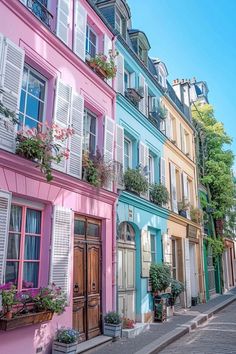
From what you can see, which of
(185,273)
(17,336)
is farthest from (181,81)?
(17,336)

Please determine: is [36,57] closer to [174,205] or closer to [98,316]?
[98,316]

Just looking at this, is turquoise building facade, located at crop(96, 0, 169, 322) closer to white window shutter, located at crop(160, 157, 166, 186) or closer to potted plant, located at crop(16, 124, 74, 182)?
white window shutter, located at crop(160, 157, 166, 186)

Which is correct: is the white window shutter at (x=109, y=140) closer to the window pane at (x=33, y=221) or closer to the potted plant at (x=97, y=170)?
the potted plant at (x=97, y=170)

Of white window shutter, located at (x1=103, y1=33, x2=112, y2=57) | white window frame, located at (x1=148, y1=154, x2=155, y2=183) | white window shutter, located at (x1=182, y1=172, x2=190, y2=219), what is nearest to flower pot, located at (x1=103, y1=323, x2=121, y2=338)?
white window frame, located at (x1=148, y1=154, x2=155, y2=183)

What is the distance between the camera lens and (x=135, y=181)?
1013 cm

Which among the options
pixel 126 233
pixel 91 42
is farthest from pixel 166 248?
pixel 91 42

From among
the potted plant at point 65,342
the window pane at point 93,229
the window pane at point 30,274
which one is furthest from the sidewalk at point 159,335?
the window pane at point 93,229

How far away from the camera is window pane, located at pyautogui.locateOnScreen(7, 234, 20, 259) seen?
5816 mm

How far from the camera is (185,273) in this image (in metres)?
14.1

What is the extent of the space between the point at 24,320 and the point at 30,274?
1.01m

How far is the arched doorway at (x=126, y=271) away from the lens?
9.32 meters

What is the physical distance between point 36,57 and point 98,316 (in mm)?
5713

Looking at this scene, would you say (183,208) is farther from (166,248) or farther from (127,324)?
(127,324)

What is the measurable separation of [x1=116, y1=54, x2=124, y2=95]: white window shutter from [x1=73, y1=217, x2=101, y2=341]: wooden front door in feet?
13.7
